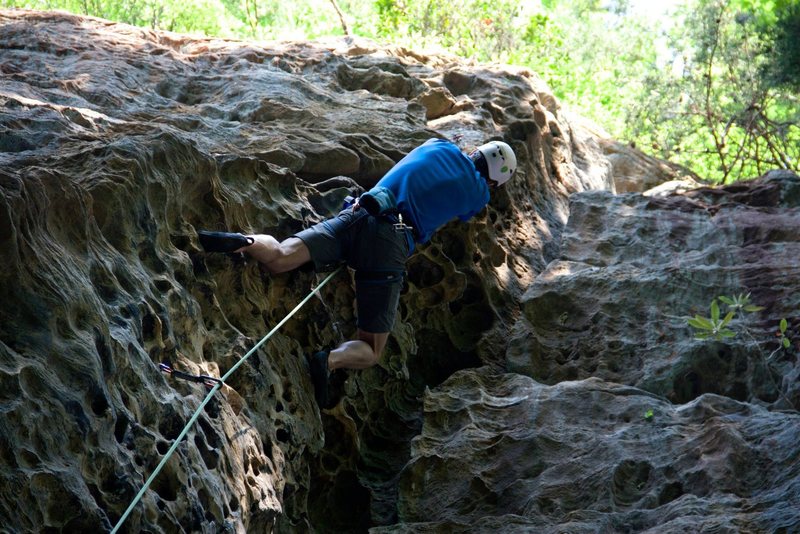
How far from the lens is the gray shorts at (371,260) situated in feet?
18.6

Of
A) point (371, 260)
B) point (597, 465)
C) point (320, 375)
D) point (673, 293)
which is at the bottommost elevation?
point (597, 465)

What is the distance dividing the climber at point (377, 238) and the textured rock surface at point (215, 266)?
0.46ft

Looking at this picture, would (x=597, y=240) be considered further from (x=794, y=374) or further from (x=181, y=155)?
(x=181, y=155)

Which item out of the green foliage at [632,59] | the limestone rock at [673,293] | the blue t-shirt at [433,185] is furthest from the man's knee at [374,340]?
the green foliage at [632,59]

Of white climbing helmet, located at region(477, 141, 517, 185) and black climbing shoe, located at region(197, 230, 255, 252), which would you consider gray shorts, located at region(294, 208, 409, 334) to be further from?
white climbing helmet, located at region(477, 141, 517, 185)

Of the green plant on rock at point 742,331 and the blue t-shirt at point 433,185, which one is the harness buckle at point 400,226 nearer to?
the blue t-shirt at point 433,185

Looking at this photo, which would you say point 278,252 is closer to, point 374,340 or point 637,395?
point 374,340

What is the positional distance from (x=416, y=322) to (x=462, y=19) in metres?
10.3

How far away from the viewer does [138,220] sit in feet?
14.8

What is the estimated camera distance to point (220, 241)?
4.97 m

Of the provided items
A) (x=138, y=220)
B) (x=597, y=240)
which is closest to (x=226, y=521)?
(x=138, y=220)

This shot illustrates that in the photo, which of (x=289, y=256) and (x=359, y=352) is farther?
(x=359, y=352)

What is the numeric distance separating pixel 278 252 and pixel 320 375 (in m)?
0.75

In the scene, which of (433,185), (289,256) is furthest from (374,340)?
(433,185)
